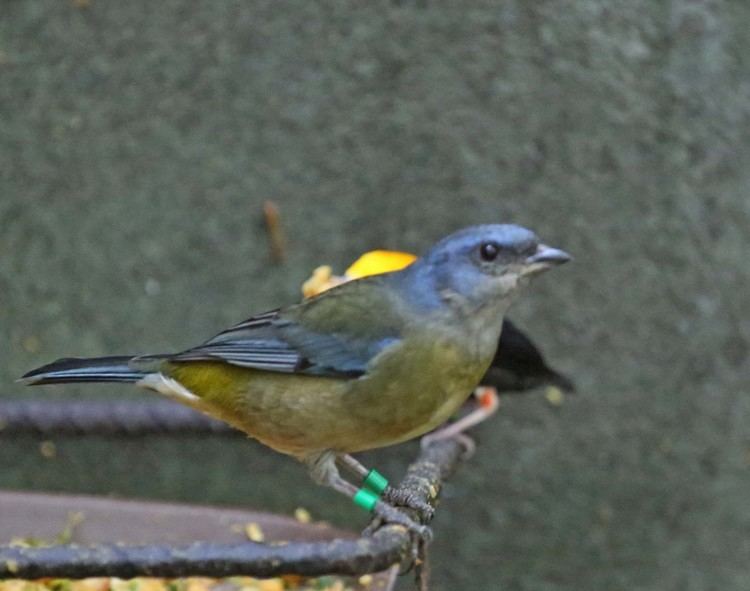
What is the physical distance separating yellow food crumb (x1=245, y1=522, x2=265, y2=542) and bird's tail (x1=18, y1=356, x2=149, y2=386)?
2.17 ft

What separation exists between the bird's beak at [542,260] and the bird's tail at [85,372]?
79 centimetres

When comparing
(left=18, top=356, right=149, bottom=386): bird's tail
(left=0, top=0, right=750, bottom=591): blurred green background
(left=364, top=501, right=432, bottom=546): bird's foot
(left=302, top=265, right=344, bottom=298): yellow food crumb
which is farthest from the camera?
(left=0, top=0, right=750, bottom=591): blurred green background

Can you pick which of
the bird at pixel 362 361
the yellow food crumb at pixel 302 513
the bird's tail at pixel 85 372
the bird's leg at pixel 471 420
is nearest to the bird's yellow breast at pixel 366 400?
the bird at pixel 362 361

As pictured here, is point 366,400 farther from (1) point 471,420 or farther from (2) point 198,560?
(1) point 471,420

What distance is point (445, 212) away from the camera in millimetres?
3279

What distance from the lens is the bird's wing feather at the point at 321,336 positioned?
2.12m

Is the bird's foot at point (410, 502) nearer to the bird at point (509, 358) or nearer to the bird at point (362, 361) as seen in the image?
the bird at point (362, 361)

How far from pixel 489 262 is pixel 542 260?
98 mm

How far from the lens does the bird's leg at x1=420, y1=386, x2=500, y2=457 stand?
2.90 metres

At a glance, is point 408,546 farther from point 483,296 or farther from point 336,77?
point 336,77

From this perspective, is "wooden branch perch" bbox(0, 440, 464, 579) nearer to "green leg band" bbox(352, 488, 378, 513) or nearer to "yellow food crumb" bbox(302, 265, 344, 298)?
"green leg band" bbox(352, 488, 378, 513)

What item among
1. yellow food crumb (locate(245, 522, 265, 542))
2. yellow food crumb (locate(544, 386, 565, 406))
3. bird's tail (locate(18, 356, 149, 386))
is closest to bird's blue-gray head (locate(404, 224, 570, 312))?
bird's tail (locate(18, 356, 149, 386))

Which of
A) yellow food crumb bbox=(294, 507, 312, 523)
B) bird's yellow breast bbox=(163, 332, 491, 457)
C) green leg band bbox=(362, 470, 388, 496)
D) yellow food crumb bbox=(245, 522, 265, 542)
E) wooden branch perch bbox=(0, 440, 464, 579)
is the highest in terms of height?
wooden branch perch bbox=(0, 440, 464, 579)

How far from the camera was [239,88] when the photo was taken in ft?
10.8
